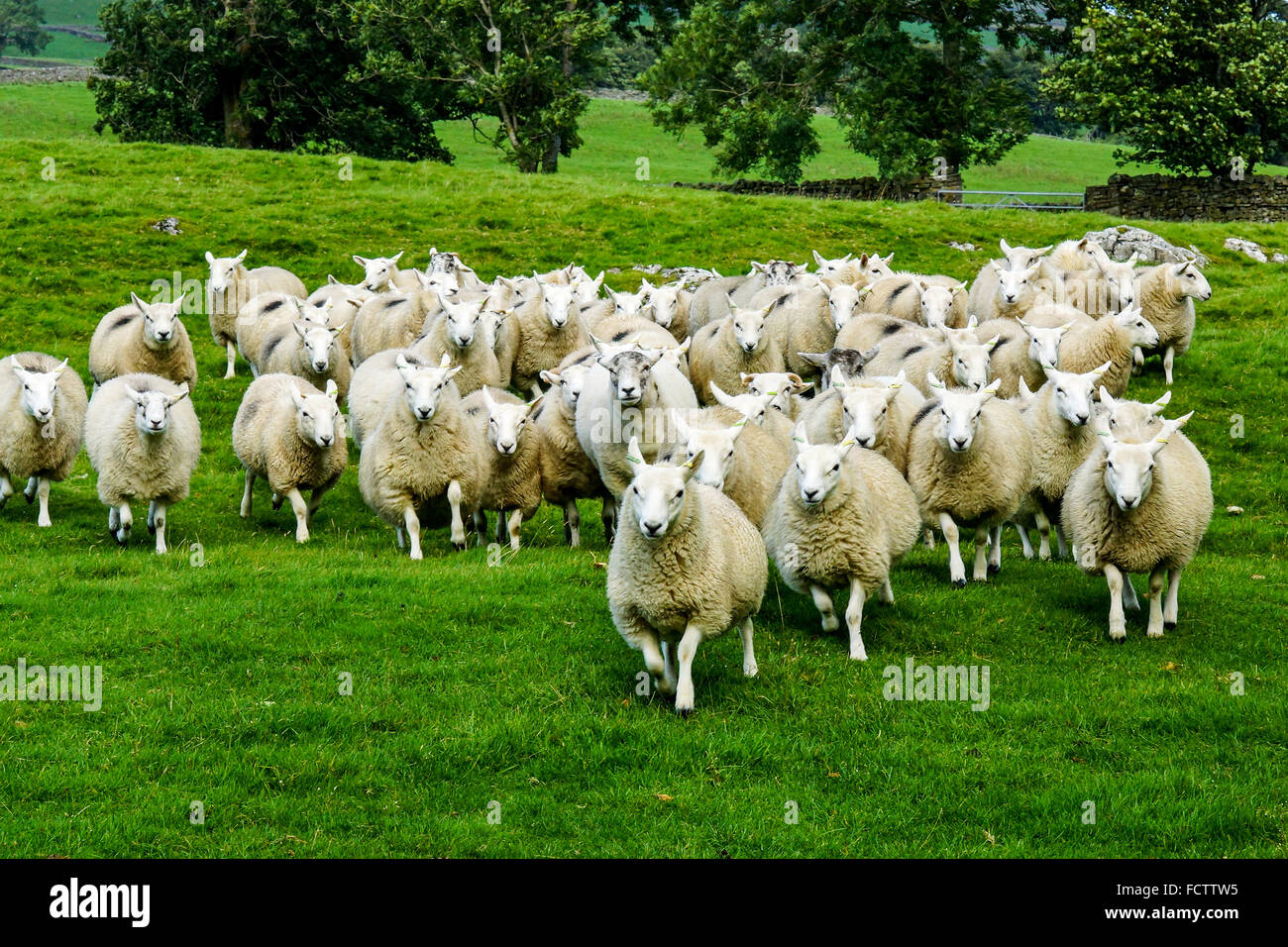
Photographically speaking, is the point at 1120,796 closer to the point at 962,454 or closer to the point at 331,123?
the point at 962,454

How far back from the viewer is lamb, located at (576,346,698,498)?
11398 millimetres

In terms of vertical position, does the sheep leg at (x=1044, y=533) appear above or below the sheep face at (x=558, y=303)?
below

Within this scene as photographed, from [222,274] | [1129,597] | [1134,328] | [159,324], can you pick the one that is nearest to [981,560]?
[1129,597]

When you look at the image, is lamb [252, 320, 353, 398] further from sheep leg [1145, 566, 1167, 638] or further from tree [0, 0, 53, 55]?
tree [0, 0, 53, 55]

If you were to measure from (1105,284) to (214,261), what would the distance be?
13.0 meters

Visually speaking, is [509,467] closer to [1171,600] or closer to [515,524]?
[515,524]

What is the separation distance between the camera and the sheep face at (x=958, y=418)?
10.1 m

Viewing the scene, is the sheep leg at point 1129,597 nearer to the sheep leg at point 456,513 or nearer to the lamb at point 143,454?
the sheep leg at point 456,513

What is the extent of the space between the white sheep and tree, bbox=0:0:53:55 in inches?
3813

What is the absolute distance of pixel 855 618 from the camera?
8.80m

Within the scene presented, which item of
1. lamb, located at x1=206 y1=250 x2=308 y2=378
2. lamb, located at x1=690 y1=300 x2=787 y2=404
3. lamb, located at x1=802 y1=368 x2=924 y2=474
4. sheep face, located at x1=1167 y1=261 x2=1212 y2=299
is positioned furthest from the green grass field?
lamb, located at x1=206 y1=250 x2=308 y2=378

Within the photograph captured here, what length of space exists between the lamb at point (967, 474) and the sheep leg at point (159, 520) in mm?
6749

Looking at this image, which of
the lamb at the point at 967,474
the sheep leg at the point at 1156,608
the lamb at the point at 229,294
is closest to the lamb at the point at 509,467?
the lamb at the point at 967,474

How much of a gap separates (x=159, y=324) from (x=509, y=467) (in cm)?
563
